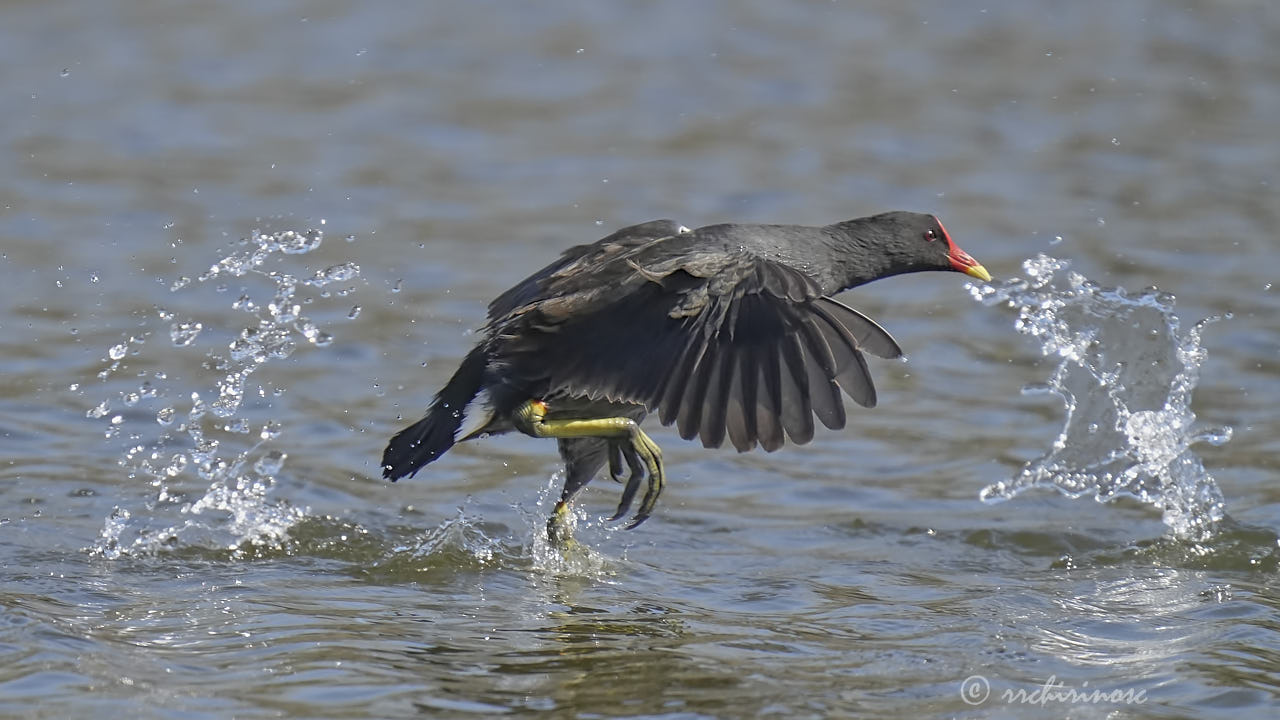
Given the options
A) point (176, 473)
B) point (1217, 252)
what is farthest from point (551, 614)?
point (1217, 252)

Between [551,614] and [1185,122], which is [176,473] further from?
[1185,122]

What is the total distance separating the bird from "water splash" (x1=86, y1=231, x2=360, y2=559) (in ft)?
2.08

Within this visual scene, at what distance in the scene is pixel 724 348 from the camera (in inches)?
179

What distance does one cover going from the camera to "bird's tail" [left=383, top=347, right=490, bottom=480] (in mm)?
5055

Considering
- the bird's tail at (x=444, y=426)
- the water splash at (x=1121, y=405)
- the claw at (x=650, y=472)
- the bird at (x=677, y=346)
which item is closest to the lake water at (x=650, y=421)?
the water splash at (x=1121, y=405)

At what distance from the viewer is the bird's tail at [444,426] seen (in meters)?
5.05

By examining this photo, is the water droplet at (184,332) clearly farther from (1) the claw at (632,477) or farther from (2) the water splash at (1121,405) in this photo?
(2) the water splash at (1121,405)

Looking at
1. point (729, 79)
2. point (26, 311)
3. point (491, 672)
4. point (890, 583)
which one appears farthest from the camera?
point (729, 79)

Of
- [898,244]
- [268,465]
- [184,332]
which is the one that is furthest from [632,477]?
[184,332]

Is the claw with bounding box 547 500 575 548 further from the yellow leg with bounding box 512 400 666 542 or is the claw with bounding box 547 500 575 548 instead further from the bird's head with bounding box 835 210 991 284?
the bird's head with bounding box 835 210 991 284

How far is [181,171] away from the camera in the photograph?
945 centimetres

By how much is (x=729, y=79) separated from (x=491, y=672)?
787cm

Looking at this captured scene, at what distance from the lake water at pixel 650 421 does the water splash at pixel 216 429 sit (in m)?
0.02

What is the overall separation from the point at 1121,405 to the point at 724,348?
2.11 meters
